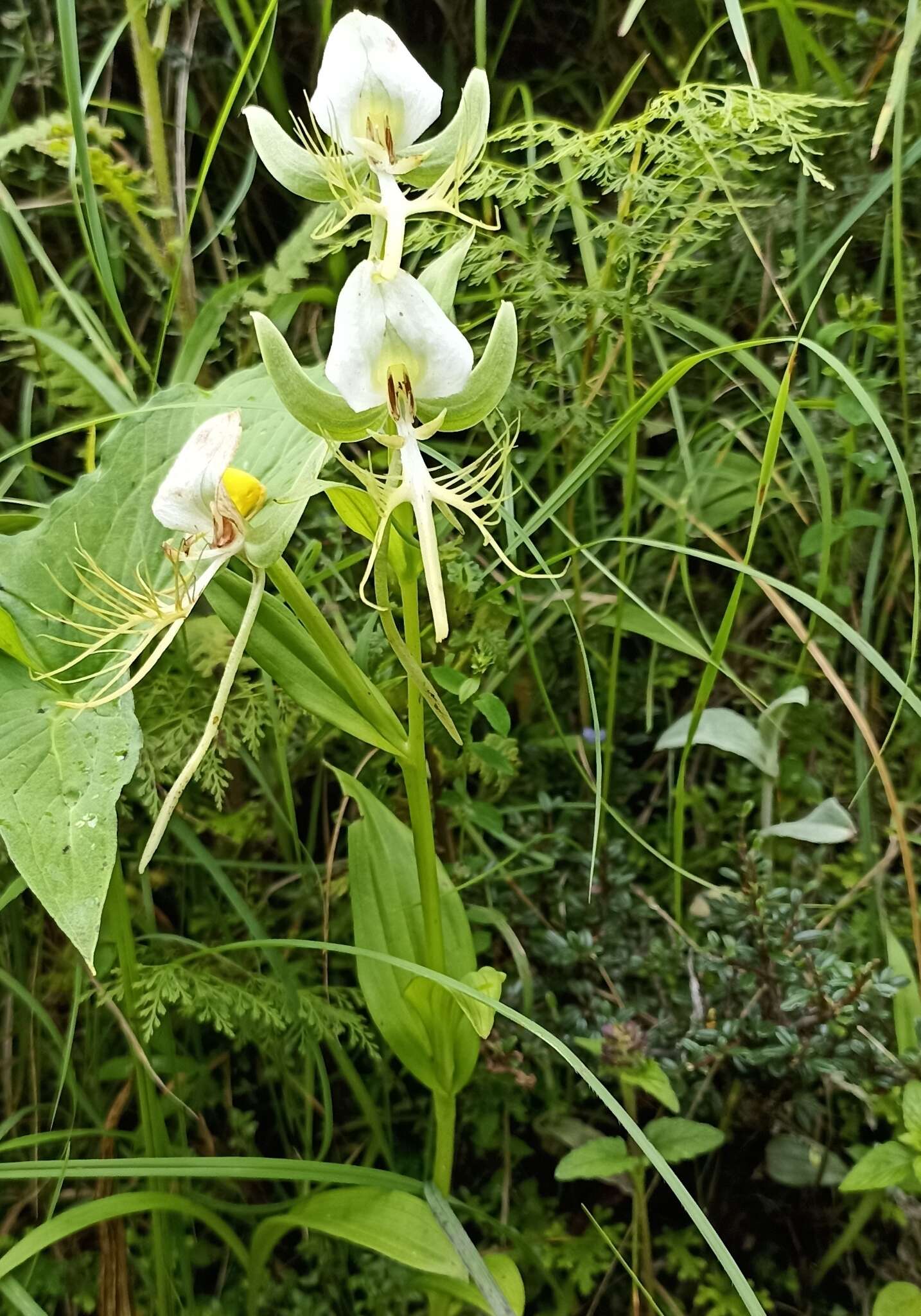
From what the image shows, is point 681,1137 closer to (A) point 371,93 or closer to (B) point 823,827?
(B) point 823,827

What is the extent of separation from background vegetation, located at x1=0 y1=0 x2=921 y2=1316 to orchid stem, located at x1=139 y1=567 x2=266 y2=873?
0.53ft

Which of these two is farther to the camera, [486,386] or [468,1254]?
[468,1254]

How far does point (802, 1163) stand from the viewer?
81cm

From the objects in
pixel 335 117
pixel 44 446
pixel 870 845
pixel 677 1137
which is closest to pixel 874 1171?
pixel 677 1137

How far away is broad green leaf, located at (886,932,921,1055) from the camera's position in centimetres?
77

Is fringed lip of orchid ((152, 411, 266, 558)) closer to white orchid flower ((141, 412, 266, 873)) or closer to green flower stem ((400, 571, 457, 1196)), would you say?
white orchid flower ((141, 412, 266, 873))

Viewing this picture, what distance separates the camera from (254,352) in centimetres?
99

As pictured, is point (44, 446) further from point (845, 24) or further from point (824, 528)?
point (845, 24)


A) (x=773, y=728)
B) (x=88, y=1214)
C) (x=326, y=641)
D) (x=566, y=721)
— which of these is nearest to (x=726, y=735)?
(x=773, y=728)

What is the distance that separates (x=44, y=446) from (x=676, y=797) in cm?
75

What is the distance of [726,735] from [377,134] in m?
0.57

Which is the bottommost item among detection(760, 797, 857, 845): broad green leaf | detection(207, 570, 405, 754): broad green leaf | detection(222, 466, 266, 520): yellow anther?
detection(760, 797, 857, 845): broad green leaf

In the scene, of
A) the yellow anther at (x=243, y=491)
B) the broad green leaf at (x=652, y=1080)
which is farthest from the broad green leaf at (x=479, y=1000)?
the yellow anther at (x=243, y=491)

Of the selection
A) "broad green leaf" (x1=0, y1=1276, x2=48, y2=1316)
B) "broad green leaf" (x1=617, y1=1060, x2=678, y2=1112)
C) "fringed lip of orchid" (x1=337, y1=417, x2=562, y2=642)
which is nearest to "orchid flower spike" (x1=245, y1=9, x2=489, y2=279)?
"fringed lip of orchid" (x1=337, y1=417, x2=562, y2=642)
